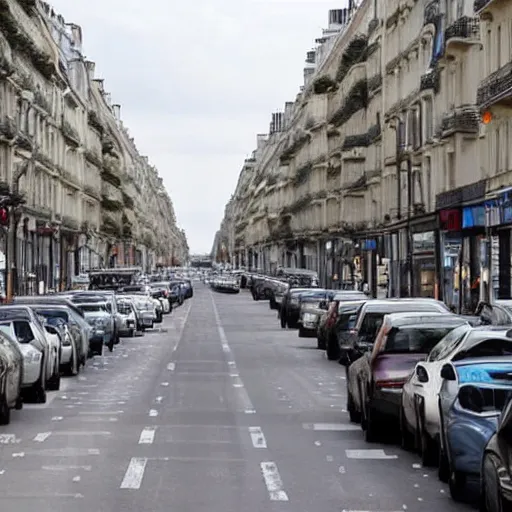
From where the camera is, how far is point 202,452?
16031 mm

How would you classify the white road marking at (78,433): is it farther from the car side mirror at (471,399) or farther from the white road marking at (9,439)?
the car side mirror at (471,399)

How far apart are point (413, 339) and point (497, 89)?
1114 inches

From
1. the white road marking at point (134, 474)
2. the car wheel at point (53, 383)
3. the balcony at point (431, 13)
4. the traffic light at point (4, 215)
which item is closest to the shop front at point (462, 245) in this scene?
the balcony at point (431, 13)

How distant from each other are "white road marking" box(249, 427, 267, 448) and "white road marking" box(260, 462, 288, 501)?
1752 millimetres

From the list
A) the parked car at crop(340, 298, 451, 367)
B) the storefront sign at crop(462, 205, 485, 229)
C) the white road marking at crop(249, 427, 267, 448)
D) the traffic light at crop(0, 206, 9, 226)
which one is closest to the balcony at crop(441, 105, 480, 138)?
the storefront sign at crop(462, 205, 485, 229)

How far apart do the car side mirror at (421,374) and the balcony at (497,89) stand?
29533 millimetres

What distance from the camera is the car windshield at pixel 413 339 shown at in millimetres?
17844

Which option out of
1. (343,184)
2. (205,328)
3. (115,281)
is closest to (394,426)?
(205,328)

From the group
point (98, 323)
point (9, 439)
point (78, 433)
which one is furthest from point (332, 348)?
point (9, 439)

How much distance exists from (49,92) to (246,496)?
244 ft

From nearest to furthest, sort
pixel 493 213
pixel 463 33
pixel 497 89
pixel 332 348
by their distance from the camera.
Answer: pixel 332 348, pixel 497 89, pixel 493 213, pixel 463 33

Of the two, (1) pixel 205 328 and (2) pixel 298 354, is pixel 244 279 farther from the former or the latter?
(2) pixel 298 354

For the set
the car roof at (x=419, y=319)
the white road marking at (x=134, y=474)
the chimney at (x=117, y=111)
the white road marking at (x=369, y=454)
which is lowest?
the white road marking at (x=369, y=454)

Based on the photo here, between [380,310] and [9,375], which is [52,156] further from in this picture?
[9,375]
